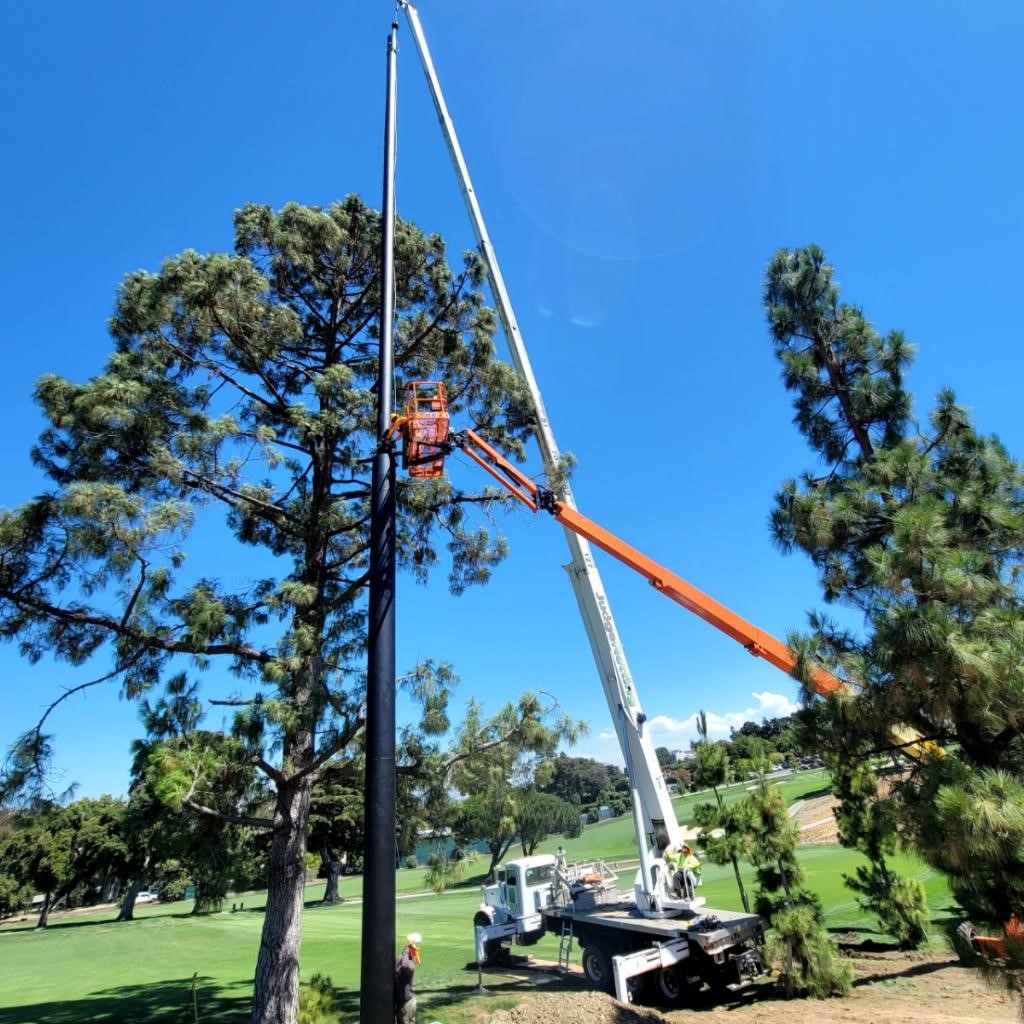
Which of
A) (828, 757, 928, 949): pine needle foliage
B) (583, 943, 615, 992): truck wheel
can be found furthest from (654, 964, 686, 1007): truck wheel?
(828, 757, 928, 949): pine needle foliage

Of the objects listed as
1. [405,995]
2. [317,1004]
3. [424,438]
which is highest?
[424,438]

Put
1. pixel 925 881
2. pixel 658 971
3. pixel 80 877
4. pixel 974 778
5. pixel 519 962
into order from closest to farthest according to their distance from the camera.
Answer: pixel 974 778 < pixel 658 971 < pixel 519 962 < pixel 925 881 < pixel 80 877

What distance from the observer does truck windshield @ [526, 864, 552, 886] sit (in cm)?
1541

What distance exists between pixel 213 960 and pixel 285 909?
13.6m

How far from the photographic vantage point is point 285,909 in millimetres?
8477

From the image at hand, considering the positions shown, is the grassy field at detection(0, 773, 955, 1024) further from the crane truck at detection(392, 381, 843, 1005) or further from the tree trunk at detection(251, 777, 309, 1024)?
the crane truck at detection(392, 381, 843, 1005)

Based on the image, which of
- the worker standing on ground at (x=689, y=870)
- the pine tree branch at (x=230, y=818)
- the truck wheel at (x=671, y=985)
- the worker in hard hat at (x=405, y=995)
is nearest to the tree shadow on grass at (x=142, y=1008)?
the worker in hard hat at (x=405, y=995)

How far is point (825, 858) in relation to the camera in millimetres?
27828

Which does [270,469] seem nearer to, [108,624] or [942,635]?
[108,624]

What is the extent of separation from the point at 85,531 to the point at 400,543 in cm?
470

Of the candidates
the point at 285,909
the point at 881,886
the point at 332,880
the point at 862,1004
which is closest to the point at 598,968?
the point at 862,1004

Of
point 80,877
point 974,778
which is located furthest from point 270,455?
point 80,877

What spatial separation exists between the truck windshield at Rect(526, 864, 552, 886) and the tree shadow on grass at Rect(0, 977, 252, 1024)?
254 inches

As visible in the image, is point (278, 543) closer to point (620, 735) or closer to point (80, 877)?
point (620, 735)
